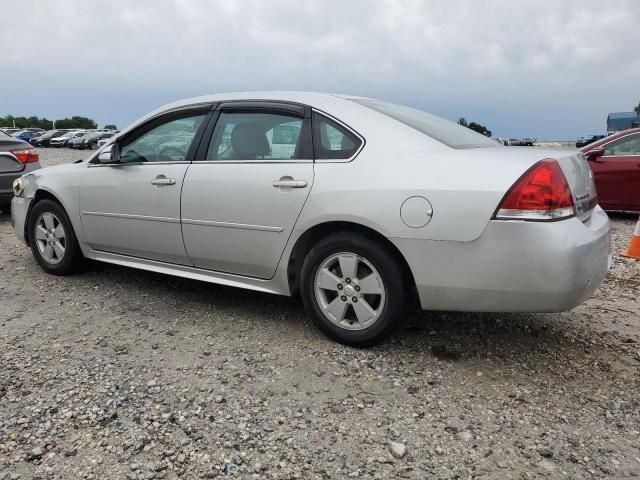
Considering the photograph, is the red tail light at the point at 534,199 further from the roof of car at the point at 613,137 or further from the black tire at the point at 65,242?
the roof of car at the point at 613,137

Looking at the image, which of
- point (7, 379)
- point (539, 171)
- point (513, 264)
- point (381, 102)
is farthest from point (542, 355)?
point (7, 379)

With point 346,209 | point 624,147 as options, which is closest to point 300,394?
point 346,209

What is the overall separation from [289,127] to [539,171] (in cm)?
153

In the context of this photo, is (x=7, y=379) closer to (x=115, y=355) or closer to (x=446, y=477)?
(x=115, y=355)

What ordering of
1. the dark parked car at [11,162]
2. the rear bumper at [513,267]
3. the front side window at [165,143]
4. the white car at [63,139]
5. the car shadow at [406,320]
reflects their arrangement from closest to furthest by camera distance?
Answer: 1. the rear bumper at [513,267]
2. the car shadow at [406,320]
3. the front side window at [165,143]
4. the dark parked car at [11,162]
5. the white car at [63,139]

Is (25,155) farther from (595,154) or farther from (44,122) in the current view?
(44,122)

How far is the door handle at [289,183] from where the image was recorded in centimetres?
320

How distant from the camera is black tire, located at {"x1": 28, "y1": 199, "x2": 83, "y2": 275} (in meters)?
4.54

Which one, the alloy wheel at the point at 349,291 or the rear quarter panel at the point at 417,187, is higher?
the rear quarter panel at the point at 417,187

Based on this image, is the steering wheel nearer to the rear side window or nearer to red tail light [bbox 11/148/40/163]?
the rear side window

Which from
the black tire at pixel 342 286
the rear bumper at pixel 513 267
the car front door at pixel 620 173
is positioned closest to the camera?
the rear bumper at pixel 513 267

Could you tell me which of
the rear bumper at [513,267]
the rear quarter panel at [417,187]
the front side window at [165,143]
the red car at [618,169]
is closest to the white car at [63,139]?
the red car at [618,169]

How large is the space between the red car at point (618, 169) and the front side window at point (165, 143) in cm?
632

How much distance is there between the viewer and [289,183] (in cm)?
323
